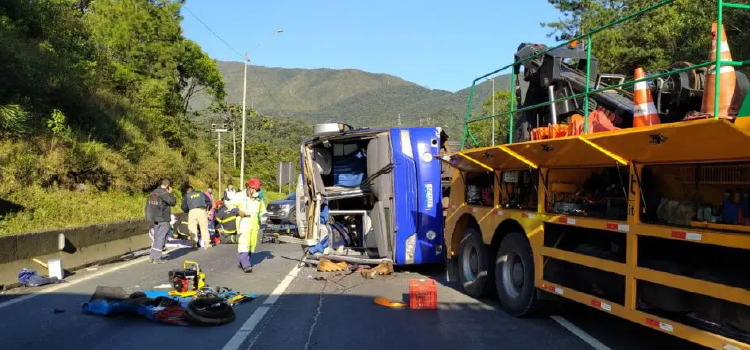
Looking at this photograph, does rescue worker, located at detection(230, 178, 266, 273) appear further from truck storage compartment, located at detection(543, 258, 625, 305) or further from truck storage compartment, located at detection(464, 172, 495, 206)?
truck storage compartment, located at detection(543, 258, 625, 305)

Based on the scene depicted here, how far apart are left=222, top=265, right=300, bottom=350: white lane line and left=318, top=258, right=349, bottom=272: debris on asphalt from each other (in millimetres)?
715

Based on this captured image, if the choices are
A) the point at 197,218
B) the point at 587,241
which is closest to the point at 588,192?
the point at 587,241

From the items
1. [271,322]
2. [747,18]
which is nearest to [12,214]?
[271,322]

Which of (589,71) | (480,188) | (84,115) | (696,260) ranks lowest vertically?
(696,260)

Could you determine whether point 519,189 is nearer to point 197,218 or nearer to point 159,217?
point 159,217

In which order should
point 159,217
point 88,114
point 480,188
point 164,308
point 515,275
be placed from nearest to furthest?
1. point 164,308
2. point 515,275
3. point 480,188
4. point 159,217
5. point 88,114

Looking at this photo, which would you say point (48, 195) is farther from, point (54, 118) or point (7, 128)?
point (54, 118)

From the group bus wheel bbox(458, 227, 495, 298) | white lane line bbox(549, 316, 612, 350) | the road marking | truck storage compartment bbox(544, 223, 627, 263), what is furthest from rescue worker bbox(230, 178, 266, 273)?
truck storage compartment bbox(544, 223, 627, 263)

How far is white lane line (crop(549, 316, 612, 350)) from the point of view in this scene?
562 cm

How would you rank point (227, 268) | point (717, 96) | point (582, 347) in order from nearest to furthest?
point (717, 96)
point (582, 347)
point (227, 268)

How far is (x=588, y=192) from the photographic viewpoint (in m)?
6.29

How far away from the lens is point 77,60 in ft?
72.3

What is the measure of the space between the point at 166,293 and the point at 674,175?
6.43 meters

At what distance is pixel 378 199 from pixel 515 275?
388 centimetres
